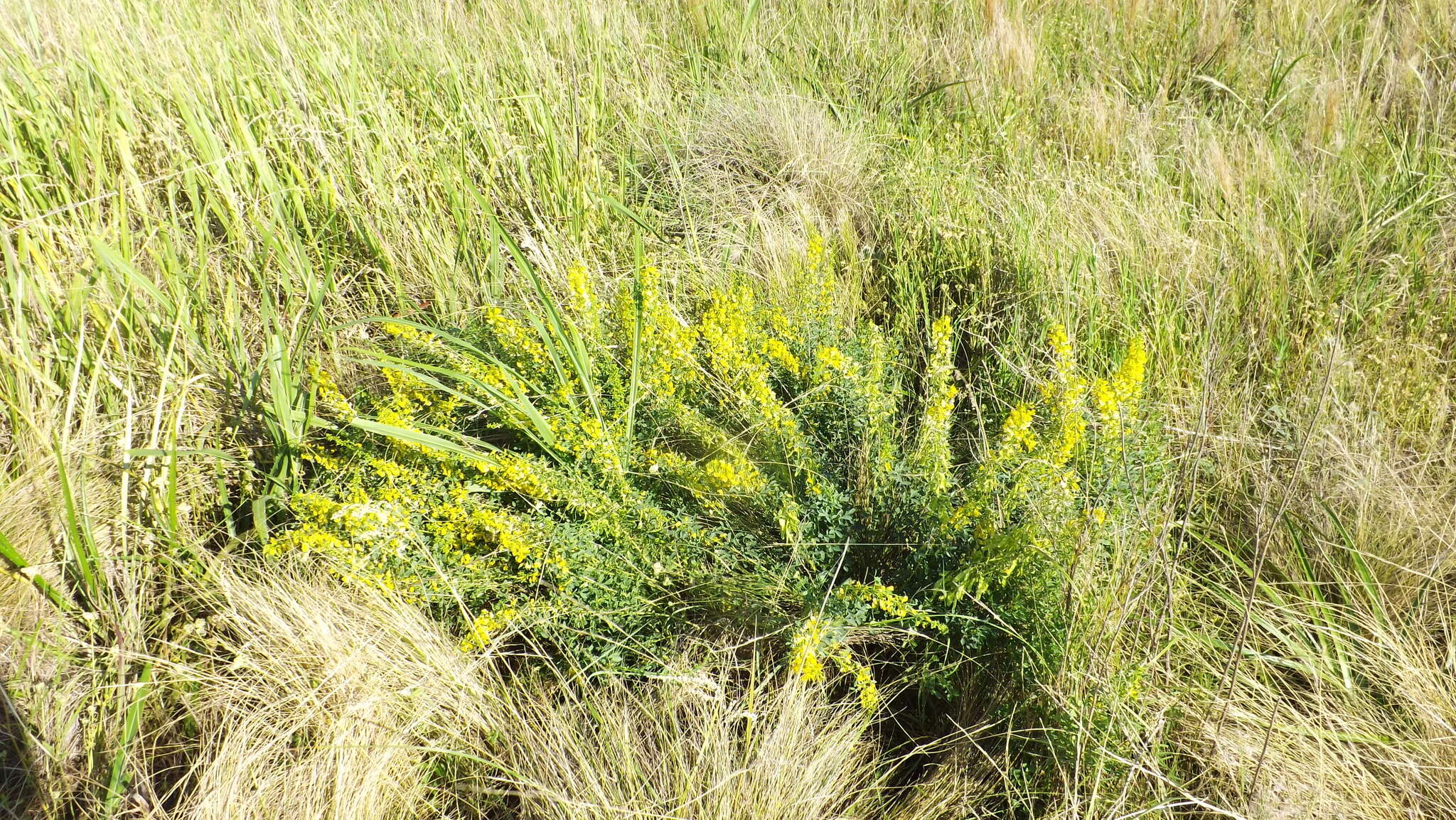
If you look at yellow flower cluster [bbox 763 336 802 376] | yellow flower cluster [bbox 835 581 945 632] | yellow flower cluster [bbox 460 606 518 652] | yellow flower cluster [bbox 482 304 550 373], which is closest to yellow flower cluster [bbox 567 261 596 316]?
yellow flower cluster [bbox 482 304 550 373]

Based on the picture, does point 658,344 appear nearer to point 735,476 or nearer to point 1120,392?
point 735,476

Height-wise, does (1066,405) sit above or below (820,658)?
above

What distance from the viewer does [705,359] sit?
2225mm

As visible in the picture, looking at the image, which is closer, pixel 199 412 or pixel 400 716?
pixel 400 716

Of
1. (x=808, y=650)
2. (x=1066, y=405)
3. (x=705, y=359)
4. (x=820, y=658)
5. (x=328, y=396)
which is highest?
(x=328, y=396)

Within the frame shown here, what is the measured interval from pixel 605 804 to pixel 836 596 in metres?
0.57

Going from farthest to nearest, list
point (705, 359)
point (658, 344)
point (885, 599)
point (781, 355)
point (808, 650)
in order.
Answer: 1. point (705, 359)
2. point (658, 344)
3. point (781, 355)
4. point (885, 599)
5. point (808, 650)

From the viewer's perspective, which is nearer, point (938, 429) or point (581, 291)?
point (938, 429)

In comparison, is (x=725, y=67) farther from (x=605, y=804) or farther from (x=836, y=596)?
(x=605, y=804)

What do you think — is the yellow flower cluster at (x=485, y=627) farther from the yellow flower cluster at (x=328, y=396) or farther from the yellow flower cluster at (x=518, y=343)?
the yellow flower cluster at (x=518, y=343)

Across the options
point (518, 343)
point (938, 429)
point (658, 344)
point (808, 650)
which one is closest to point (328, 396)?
point (518, 343)

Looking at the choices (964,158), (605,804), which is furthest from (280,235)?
(964,158)

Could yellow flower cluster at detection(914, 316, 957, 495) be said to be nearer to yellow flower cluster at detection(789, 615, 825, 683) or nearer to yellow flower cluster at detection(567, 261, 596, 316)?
yellow flower cluster at detection(789, 615, 825, 683)

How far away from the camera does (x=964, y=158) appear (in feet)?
9.53
